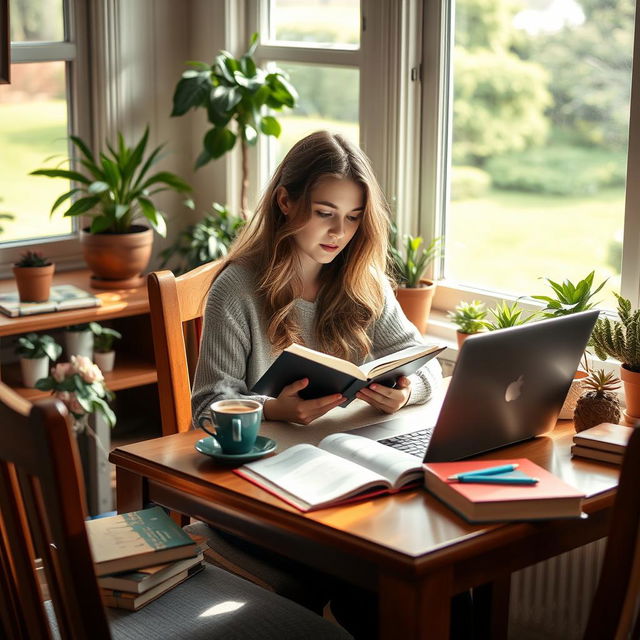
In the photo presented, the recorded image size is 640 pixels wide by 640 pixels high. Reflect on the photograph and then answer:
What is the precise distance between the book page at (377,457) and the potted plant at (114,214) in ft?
4.52

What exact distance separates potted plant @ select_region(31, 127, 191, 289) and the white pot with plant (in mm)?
160

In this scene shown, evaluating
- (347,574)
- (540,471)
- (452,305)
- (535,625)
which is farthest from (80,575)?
(452,305)

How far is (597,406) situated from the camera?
1.82 m

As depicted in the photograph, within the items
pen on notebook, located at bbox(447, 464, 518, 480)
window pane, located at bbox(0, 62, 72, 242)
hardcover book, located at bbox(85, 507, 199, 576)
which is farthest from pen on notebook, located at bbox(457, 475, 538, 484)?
window pane, located at bbox(0, 62, 72, 242)

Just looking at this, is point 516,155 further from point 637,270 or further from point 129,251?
point 129,251

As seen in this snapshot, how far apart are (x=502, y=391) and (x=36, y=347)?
1565 millimetres

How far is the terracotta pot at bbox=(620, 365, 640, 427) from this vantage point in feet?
6.30

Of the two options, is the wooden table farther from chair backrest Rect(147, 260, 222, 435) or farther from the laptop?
chair backrest Rect(147, 260, 222, 435)

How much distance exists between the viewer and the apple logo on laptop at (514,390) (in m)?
1.64

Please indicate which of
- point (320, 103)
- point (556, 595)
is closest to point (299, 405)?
point (556, 595)

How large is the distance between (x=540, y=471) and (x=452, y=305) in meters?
1.26

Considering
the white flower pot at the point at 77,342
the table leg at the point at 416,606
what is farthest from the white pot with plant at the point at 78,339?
the table leg at the point at 416,606

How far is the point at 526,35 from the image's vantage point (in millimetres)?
2508

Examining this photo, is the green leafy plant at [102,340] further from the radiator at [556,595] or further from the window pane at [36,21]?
the radiator at [556,595]
